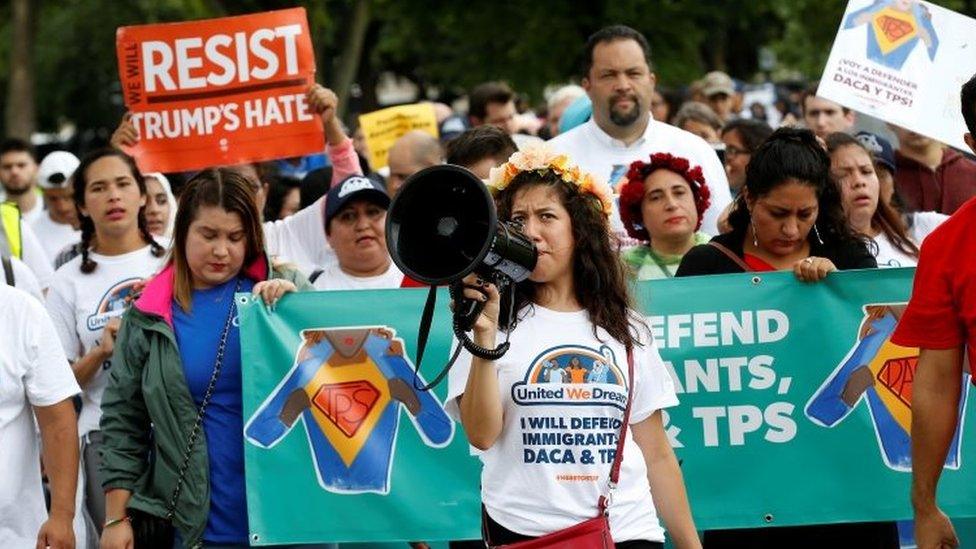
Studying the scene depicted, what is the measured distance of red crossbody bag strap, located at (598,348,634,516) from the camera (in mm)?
4809

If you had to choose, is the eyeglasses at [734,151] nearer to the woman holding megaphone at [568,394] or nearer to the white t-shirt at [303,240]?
the white t-shirt at [303,240]

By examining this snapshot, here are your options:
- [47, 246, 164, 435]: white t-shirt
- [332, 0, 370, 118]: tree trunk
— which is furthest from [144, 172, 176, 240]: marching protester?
[332, 0, 370, 118]: tree trunk

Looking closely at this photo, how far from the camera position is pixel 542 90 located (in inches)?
971

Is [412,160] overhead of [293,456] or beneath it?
overhead

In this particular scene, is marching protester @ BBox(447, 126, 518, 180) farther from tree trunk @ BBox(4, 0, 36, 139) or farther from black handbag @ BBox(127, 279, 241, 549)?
tree trunk @ BBox(4, 0, 36, 139)

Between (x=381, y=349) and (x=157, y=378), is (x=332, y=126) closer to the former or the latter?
(x=381, y=349)

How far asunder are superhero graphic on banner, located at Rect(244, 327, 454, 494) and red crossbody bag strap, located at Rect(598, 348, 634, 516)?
5.59ft

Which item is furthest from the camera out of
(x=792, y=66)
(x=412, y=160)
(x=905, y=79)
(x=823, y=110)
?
(x=792, y=66)

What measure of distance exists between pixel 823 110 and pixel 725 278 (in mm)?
4679

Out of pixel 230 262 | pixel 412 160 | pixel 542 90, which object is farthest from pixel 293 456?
pixel 542 90

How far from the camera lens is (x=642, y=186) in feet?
23.5

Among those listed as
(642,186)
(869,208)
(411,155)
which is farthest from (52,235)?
(869,208)

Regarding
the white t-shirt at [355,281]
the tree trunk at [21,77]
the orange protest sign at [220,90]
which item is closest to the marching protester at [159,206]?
the orange protest sign at [220,90]

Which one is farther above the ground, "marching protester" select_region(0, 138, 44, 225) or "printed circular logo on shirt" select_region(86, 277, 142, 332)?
"marching protester" select_region(0, 138, 44, 225)
